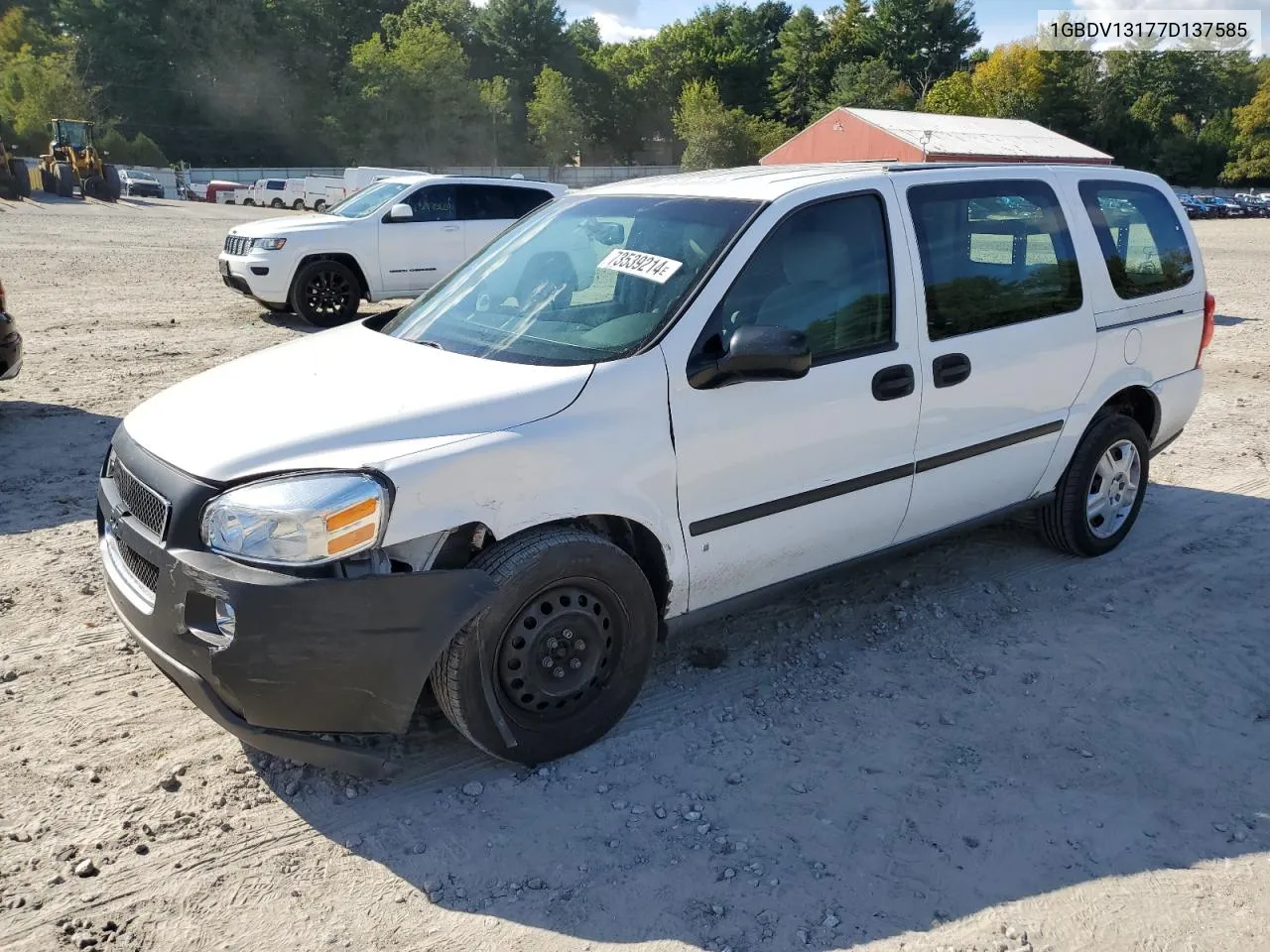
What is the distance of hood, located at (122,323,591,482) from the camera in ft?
9.79

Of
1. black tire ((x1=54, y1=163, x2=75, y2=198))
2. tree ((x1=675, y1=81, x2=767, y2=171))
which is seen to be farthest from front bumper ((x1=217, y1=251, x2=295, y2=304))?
tree ((x1=675, y1=81, x2=767, y2=171))

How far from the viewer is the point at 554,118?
8788 cm

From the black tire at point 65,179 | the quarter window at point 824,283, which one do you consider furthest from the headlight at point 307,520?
the black tire at point 65,179

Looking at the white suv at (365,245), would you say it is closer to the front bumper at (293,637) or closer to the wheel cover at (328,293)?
the wheel cover at (328,293)

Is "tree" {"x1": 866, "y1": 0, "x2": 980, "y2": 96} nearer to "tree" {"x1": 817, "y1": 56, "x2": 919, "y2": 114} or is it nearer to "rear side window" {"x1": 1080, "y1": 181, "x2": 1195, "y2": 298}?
"tree" {"x1": 817, "y1": 56, "x2": 919, "y2": 114}

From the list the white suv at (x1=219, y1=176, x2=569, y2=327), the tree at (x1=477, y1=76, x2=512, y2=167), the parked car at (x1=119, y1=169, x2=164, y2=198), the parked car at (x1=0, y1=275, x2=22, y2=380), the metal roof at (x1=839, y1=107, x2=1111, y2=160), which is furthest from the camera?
the tree at (x1=477, y1=76, x2=512, y2=167)

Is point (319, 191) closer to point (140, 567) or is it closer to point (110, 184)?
point (110, 184)

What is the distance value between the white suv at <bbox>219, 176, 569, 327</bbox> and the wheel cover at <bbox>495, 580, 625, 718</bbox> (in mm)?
8777

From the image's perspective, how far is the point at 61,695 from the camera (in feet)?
12.3

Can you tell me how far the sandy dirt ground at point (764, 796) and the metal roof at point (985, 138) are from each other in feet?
53.7

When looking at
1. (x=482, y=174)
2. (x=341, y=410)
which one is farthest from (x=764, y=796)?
(x=482, y=174)

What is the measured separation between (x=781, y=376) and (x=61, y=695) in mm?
Answer: 2841

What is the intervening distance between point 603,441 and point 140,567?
148cm

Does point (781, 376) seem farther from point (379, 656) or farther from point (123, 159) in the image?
point (123, 159)
